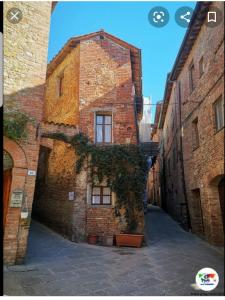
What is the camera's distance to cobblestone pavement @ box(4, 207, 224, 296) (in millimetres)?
3168

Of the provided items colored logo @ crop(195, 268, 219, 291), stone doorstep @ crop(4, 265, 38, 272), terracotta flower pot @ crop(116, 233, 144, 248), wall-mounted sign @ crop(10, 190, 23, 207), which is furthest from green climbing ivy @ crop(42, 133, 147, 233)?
colored logo @ crop(195, 268, 219, 291)

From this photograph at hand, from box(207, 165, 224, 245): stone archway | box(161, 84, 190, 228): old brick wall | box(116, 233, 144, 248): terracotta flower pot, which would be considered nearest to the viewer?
box(207, 165, 224, 245): stone archway

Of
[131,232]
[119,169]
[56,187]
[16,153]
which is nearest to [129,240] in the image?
[131,232]

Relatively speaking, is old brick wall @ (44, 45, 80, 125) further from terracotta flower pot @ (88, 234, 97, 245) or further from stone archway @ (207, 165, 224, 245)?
stone archway @ (207, 165, 224, 245)

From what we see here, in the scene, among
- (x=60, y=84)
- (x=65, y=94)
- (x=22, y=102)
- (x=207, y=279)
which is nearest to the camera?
(x=207, y=279)

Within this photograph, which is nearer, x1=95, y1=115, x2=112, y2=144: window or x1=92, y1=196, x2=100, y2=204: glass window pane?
x1=92, y1=196, x2=100, y2=204: glass window pane

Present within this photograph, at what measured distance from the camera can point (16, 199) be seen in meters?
5.14

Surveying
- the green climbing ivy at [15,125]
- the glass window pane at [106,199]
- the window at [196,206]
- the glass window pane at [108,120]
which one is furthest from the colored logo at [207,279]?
the glass window pane at [108,120]

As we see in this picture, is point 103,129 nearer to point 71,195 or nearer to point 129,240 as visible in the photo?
point 71,195

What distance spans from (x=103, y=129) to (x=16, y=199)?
12.0 feet

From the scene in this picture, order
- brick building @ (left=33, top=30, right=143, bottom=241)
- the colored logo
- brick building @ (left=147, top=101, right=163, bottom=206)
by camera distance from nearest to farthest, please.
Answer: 1. the colored logo
2. brick building @ (left=33, top=30, right=143, bottom=241)
3. brick building @ (left=147, top=101, right=163, bottom=206)

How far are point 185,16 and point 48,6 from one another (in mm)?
4380

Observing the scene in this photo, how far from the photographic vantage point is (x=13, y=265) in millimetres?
4965

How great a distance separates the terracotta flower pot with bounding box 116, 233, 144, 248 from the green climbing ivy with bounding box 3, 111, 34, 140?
3.69m
